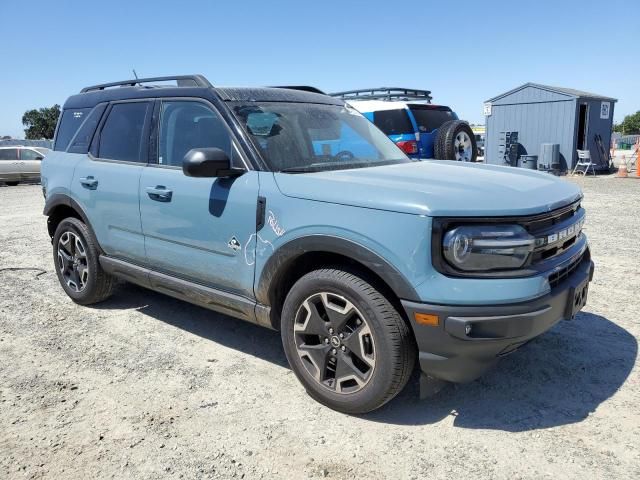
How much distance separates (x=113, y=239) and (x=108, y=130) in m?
0.94

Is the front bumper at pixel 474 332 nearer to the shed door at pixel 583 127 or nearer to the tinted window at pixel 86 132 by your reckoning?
the tinted window at pixel 86 132

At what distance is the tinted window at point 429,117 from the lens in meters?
9.90

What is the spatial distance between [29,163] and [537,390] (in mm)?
20423

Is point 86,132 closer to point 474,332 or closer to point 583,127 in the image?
point 474,332

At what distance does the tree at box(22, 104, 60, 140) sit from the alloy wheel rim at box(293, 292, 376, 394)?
80711 mm

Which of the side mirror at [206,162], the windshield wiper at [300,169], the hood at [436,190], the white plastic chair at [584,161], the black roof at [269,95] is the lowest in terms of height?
the white plastic chair at [584,161]

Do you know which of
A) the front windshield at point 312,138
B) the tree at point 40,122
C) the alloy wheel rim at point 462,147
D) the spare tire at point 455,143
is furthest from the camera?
the tree at point 40,122

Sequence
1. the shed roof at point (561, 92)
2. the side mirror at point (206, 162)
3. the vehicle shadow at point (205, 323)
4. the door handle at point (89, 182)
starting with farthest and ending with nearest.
→ the shed roof at point (561, 92) < the door handle at point (89, 182) < the vehicle shadow at point (205, 323) < the side mirror at point (206, 162)

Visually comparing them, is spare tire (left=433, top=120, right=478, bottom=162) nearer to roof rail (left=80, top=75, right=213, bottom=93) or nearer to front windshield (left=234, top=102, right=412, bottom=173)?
front windshield (left=234, top=102, right=412, bottom=173)

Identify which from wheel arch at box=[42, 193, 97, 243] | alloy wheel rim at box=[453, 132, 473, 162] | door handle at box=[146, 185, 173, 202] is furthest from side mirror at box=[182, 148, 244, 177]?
alloy wheel rim at box=[453, 132, 473, 162]

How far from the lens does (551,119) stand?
1759 centimetres

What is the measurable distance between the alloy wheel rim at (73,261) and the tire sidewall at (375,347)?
7.98 feet

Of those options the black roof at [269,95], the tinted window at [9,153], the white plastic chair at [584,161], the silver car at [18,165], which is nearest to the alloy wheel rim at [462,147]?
the black roof at [269,95]

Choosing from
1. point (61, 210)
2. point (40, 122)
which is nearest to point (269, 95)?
point (61, 210)
